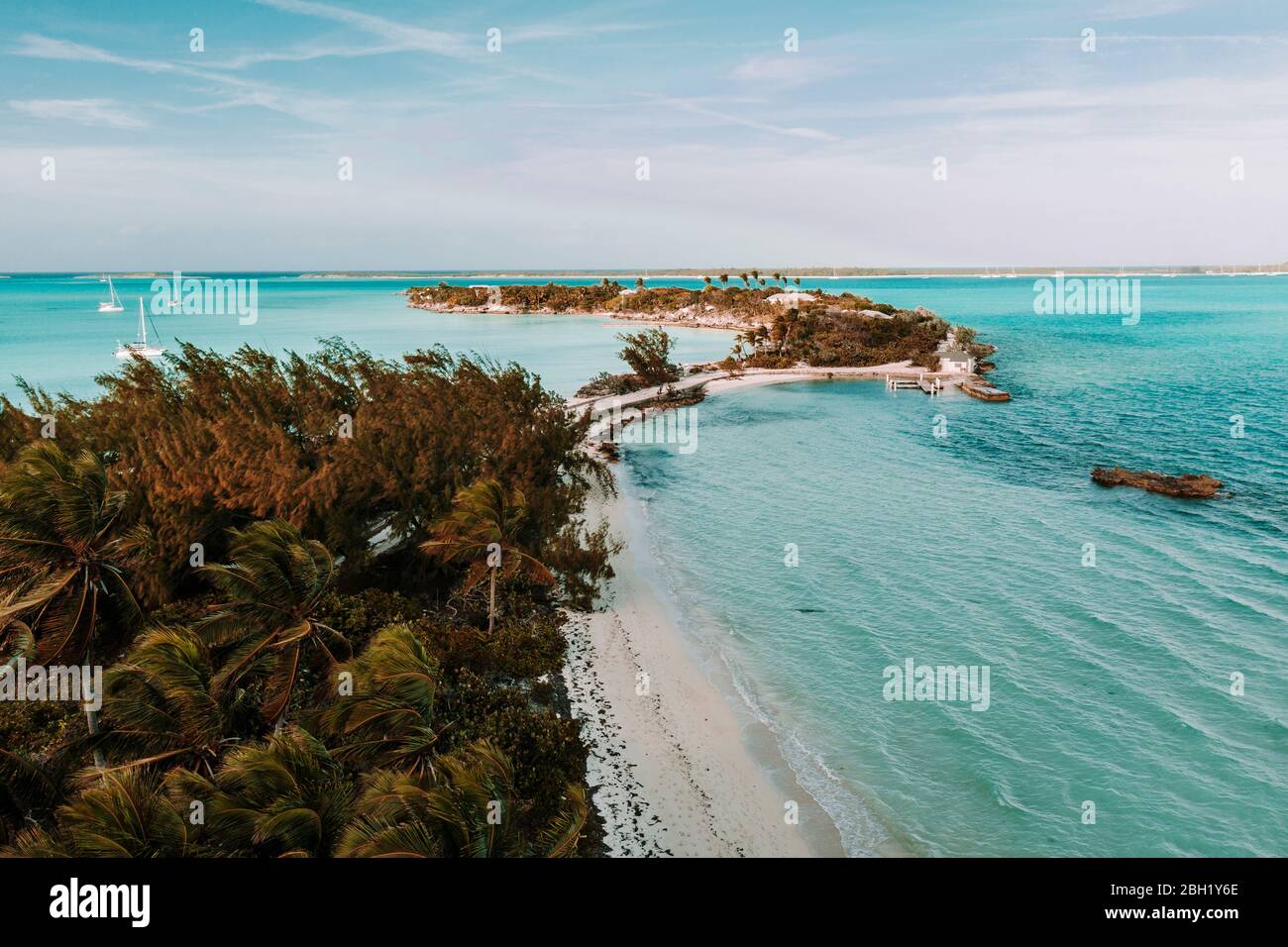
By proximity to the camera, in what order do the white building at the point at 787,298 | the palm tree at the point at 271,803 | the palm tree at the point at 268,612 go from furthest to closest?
the white building at the point at 787,298
the palm tree at the point at 268,612
the palm tree at the point at 271,803

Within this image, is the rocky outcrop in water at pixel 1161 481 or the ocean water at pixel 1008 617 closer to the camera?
the ocean water at pixel 1008 617

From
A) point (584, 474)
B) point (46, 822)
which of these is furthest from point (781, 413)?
point (46, 822)

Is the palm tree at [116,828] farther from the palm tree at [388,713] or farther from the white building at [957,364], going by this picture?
the white building at [957,364]

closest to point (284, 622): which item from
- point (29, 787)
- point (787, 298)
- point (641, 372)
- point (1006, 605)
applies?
point (29, 787)

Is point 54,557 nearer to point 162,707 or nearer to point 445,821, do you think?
point 162,707

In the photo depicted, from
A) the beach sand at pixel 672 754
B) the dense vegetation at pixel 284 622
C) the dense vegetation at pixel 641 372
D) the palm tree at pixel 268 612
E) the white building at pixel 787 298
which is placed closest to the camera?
the dense vegetation at pixel 284 622

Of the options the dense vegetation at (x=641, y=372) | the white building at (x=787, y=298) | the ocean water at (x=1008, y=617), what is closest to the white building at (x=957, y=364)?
the ocean water at (x=1008, y=617)

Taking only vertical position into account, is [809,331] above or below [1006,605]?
above
